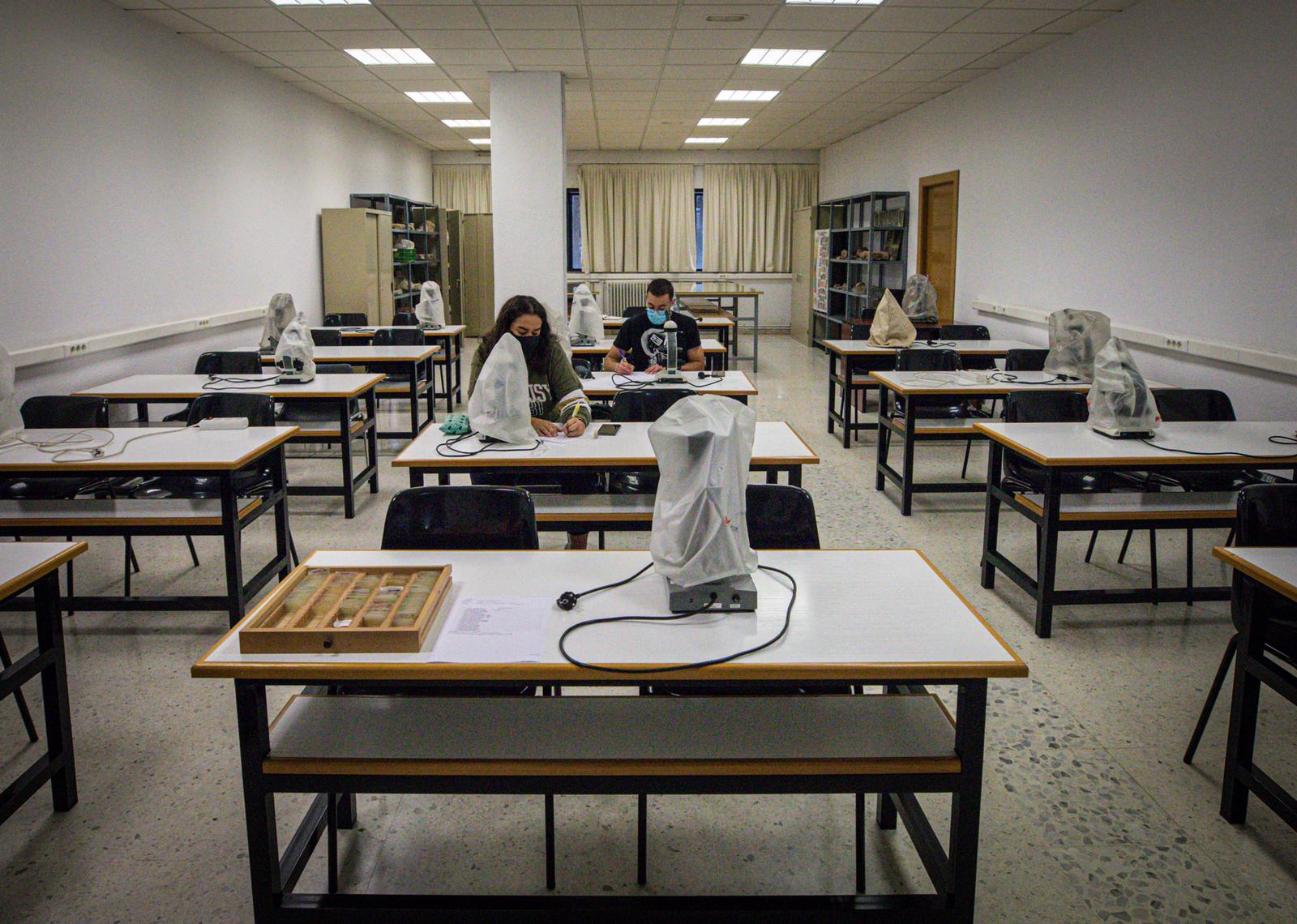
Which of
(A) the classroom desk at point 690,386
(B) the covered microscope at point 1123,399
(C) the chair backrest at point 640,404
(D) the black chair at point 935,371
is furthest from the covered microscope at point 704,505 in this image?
(D) the black chair at point 935,371

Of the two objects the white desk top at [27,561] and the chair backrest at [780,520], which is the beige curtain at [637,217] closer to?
the chair backrest at [780,520]

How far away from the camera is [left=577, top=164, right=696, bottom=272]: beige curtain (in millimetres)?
14484

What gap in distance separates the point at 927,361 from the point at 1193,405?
71.8 inches

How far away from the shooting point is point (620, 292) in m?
14.8

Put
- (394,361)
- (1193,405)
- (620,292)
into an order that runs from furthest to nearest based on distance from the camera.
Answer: (620,292)
(394,361)
(1193,405)

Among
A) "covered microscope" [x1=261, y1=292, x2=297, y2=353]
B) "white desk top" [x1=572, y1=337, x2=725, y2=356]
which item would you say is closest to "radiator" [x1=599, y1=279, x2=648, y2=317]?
"white desk top" [x1=572, y1=337, x2=725, y2=356]

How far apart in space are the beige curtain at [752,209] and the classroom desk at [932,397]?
948cm

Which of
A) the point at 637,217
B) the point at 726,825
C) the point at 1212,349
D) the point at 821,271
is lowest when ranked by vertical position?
the point at 726,825

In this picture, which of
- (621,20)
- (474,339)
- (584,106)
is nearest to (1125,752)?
(621,20)

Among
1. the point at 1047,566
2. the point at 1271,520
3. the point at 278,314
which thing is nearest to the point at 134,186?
the point at 278,314

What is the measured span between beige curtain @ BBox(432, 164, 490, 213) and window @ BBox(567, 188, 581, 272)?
134 cm

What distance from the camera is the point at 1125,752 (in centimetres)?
269

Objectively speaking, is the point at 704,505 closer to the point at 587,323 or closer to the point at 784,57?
the point at 587,323

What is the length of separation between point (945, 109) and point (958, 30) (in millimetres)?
2867
